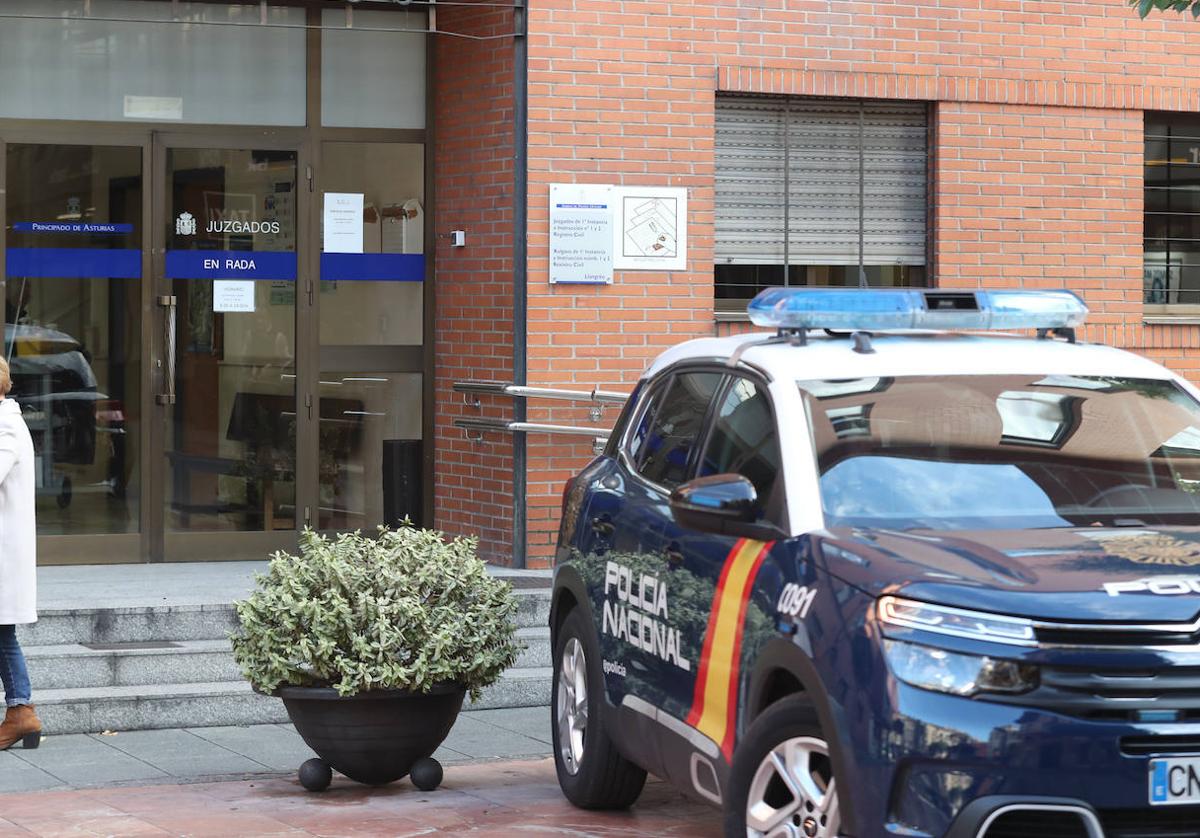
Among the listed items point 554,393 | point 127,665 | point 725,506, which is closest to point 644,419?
point 725,506

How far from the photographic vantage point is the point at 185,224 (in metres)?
12.1

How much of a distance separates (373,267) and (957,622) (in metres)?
8.23

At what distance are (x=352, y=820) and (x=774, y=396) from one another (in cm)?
251

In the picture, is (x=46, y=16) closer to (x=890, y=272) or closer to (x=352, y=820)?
(x=890, y=272)

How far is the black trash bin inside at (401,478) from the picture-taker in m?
12.7

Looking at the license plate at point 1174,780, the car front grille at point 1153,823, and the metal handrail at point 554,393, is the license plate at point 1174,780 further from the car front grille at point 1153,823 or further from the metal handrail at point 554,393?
the metal handrail at point 554,393

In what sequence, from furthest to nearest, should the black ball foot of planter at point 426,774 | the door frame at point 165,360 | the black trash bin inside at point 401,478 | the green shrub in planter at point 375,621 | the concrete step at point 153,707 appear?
the black trash bin inside at point 401,478
the door frame at point 165,360
the concrete step at point 153,707
the black ball foot of planter at point 426,774
the green shrub in planter at point 375,621

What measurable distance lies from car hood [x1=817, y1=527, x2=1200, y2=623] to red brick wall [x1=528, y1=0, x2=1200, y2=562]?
252 inches

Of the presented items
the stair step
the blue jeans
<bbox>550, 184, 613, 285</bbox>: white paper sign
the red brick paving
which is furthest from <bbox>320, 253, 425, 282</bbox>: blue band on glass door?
the red brick paving

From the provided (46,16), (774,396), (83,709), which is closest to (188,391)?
(46,16)

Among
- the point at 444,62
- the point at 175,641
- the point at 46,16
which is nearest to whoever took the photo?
the point at 175,641

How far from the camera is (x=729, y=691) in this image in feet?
18.9

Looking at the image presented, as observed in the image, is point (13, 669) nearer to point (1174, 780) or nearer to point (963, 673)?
point (963, 673)

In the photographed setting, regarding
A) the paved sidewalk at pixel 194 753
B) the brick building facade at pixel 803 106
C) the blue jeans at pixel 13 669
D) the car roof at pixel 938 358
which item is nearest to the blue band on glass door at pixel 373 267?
the brick building facade at pixel 803 106
